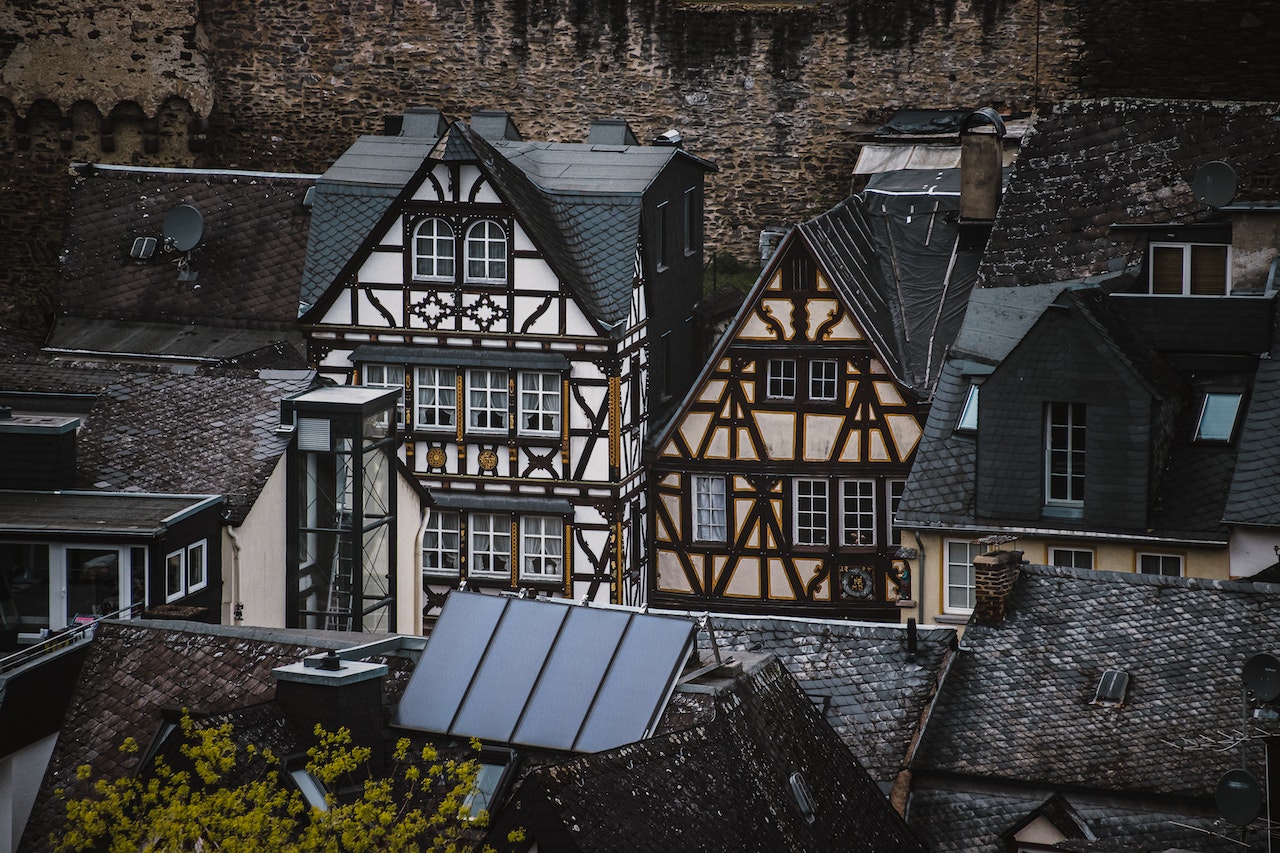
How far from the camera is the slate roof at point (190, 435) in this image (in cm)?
2047

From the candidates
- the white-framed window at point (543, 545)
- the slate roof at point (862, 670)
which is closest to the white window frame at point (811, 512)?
the white-framed window at point (543, 545)

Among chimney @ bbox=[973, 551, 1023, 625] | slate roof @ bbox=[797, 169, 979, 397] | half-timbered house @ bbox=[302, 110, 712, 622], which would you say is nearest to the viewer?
chimney @ bbox=[973, 551, 1023, 625]

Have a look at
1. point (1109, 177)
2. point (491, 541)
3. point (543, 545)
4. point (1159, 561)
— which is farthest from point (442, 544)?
point (1159, 561)

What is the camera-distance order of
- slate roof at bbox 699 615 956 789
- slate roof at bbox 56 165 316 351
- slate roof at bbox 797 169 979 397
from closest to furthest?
1. slate roof at bbox 699 615 956 789
2. slate roof at bbox 797 169 979 397
3. slate roof at bbox 56 165 316 351

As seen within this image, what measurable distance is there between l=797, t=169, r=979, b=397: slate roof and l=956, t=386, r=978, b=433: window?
407 cm

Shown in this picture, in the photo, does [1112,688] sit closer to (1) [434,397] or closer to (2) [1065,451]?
(2) [1065,451]

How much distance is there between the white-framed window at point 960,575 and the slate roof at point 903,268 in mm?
4982

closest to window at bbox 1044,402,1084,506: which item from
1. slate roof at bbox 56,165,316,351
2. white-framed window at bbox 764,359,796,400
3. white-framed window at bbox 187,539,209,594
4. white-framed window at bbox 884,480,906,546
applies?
white-framed window at bbox 884,480,906,546

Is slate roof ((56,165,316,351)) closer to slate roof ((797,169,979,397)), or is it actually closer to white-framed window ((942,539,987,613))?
slate roof ((797,169,979,397))

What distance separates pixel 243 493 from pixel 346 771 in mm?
5780

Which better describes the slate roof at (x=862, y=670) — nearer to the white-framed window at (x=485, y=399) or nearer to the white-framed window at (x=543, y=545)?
the white-framed window at (x=543, y=545)

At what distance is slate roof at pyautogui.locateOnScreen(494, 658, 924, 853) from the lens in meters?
14.1

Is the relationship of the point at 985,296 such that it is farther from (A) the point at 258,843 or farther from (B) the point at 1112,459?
(A) the point at 258,843

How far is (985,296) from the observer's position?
24.6 meters
